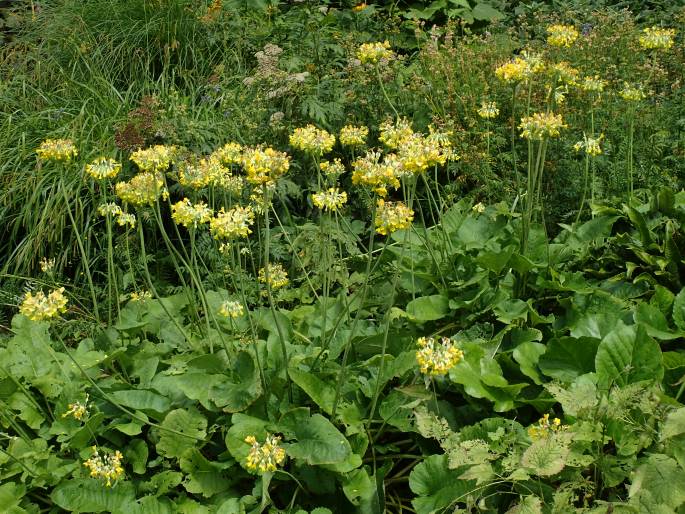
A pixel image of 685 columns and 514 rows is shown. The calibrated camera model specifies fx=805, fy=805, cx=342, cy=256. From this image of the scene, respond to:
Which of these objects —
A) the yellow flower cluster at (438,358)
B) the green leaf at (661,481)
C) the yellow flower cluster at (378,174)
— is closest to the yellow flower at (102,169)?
the yellow flower cluster at (378,174)

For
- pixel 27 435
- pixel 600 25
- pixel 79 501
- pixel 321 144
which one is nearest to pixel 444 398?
pixel 321 144

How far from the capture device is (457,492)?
90.6 inches

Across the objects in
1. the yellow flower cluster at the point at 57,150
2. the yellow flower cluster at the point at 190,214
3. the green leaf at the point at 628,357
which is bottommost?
the green leaf at the point at 628,357

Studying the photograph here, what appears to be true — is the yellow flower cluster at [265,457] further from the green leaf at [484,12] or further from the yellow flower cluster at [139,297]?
the green leaf at [484,12]

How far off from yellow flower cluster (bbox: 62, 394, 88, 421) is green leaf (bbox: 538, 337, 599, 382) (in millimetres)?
1482

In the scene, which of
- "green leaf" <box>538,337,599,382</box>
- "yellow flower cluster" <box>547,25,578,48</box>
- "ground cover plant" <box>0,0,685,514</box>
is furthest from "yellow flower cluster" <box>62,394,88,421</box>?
"yellow flower cluster" <box>547,25,578,48</box>

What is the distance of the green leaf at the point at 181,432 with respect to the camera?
8.45ft

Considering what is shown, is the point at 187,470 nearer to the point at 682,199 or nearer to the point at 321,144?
the point at 321,144

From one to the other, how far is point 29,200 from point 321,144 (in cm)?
238

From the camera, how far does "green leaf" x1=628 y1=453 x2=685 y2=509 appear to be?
202 cm

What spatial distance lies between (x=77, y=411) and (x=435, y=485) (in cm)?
113

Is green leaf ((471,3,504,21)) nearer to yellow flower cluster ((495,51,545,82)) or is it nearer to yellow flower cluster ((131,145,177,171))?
yellow flower cluster ((495,51,545,82))

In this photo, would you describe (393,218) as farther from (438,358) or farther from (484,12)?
(484,12)

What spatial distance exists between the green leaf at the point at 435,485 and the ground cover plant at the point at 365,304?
10mm
